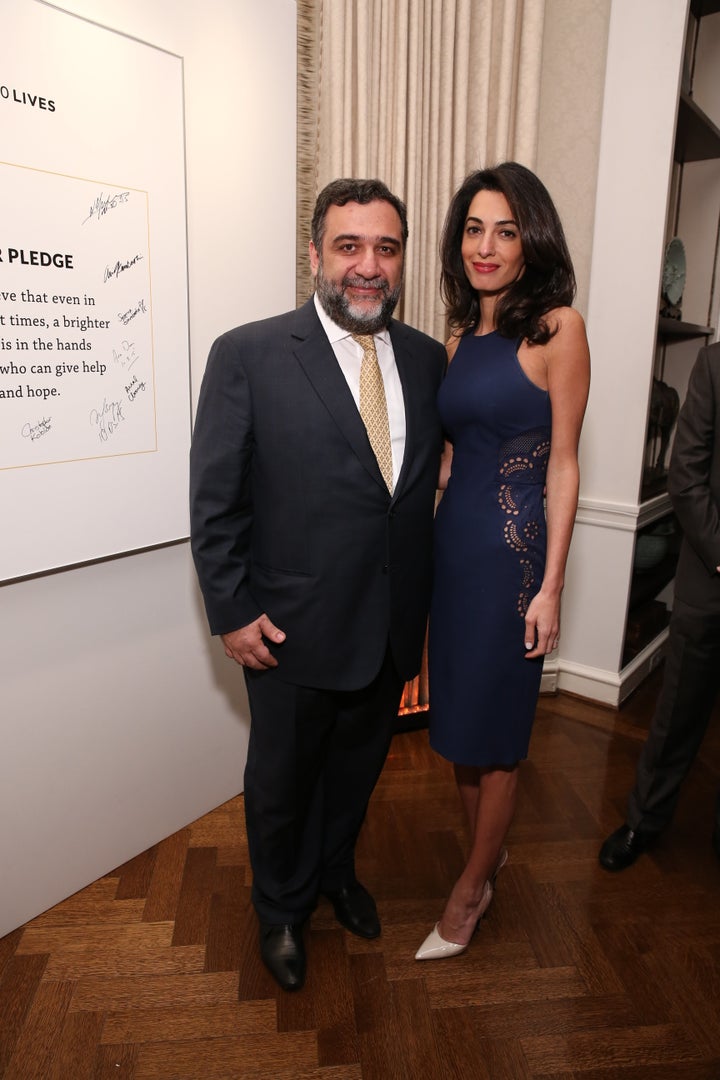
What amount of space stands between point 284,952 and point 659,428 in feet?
9.13

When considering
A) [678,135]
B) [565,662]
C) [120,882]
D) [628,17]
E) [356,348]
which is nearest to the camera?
[356,348]

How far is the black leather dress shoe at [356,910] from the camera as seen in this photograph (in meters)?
2.05

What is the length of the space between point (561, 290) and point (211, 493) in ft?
2.94

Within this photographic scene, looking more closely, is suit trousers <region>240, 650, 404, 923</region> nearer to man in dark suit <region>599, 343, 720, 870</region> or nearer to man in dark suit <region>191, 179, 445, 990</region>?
→ man in dark suit <region>191, 179, 445, 990</region>

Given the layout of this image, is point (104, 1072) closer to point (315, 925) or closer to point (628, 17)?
point (315, 925)

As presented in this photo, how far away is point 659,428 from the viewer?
3.59 meters

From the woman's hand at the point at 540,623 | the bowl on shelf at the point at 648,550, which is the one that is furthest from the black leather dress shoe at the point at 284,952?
the bowl on shelf at the point at 648,550

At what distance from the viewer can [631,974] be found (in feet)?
6.33

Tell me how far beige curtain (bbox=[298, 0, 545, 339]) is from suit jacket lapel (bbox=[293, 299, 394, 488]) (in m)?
0.93

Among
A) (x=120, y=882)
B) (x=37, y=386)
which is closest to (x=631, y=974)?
(x=120, y=882)

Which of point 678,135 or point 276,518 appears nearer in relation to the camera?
point 276,518

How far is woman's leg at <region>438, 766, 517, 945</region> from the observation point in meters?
1.92
